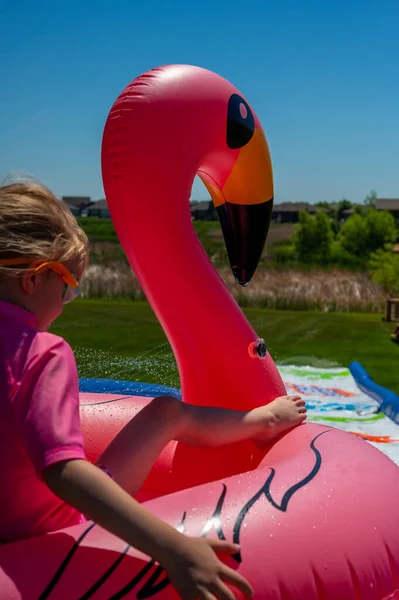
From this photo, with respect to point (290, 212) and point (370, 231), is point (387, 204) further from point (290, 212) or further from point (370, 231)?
point (370, 231)

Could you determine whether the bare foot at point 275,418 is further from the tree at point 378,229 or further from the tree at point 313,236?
the tree at point 378,229

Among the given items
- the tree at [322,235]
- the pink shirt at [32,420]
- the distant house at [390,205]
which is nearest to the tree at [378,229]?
the tree at [322,235]

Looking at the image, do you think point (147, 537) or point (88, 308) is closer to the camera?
point (147, 537)

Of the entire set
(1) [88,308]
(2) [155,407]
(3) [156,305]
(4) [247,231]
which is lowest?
(1) [88,308]

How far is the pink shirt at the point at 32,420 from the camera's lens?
3.63 feet

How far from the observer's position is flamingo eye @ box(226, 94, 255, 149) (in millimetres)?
1967

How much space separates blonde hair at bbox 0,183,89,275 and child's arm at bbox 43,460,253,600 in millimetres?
411

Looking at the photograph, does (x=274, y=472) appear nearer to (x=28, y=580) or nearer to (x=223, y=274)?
(x=28, y=580)

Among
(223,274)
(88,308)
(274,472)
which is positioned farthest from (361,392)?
(223,274)

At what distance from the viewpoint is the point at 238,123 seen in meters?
1.98

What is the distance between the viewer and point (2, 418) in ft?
3.87

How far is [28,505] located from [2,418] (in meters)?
0.19

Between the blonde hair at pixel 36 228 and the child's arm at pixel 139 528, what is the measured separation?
411mm

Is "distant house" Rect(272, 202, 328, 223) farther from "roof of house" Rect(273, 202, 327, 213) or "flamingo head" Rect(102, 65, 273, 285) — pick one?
"flamingo head" Rect(102, 65, 273, 285)
